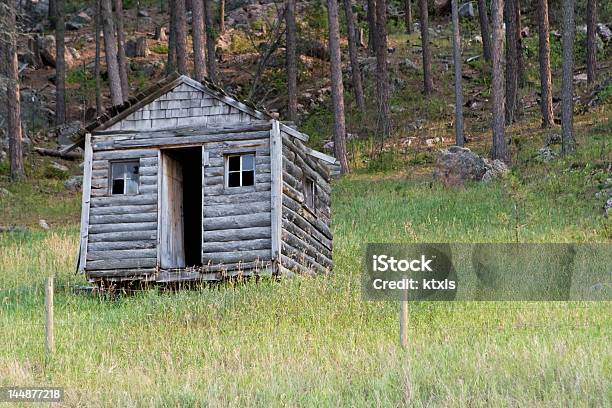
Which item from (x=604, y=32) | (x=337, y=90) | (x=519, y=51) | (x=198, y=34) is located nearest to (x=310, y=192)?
(x=198, y=34)

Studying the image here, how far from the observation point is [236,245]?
64.5 feet

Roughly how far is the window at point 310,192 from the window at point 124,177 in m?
3.82

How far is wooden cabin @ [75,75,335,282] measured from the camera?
19672 millimetres

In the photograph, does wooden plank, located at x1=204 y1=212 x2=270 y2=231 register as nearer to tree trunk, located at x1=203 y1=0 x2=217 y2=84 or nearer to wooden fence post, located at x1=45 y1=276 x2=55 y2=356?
wooden fence post, located at x1=45 y1=276 x2=55 y2=356

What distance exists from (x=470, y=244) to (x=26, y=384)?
1157 centimetres

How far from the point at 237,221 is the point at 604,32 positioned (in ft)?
113

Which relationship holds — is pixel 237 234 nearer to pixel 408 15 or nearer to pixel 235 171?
pixel 235 171

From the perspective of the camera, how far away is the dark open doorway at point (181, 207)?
67.6ft

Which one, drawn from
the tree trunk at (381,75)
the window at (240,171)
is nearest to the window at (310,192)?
the window at (240,171)

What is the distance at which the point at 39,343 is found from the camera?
592 inches

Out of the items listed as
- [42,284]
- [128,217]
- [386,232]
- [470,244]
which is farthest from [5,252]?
[470,244]

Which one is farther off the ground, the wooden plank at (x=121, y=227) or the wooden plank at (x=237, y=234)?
the wooden plank at (x=121, y=227)
